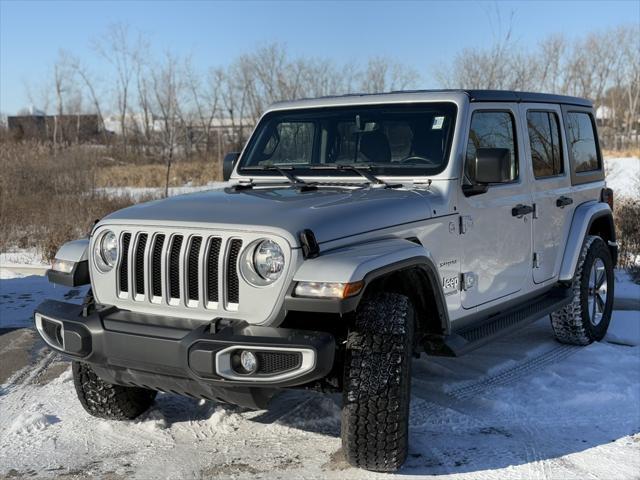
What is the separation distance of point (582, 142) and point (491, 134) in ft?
5.47

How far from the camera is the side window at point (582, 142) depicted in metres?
5.81

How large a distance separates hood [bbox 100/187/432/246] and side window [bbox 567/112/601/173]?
7.56ft

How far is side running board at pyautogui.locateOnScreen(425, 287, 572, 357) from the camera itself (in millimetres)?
3963

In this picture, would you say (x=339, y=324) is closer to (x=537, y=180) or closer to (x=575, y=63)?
(x=537, y=180)

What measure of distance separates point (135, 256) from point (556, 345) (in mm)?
3672

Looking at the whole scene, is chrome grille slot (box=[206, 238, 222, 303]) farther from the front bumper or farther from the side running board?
the side running board

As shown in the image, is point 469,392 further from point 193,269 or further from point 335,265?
point 193,269

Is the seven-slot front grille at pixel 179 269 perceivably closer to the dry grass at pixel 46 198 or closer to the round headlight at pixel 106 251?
the round headlight at pixel 106 251

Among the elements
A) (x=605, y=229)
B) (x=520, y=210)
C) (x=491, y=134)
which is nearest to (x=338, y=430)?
(x=520, y=210)

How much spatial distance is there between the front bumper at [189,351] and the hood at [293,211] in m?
0.45

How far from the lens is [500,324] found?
4551 mm

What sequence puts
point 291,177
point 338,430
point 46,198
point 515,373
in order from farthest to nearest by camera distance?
point 46,198, point 515,373, point 291,177, point 338,430

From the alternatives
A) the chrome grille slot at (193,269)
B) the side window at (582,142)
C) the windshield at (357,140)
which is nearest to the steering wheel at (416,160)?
the windshield at (357,140)

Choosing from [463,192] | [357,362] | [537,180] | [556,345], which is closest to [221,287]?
[357,362]
